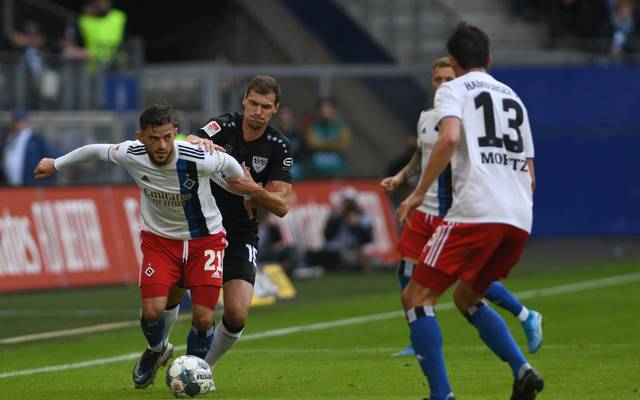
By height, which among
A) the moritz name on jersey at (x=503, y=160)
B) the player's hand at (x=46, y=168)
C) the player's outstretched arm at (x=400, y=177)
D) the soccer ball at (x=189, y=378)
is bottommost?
the soccer ball at (x=189, y=378)

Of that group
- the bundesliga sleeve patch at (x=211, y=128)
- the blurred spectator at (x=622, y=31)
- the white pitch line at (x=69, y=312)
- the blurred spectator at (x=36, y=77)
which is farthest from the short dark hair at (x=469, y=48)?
the blurred spectator at (x=622, y=31)

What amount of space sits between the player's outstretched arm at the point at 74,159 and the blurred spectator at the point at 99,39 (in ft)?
48.2

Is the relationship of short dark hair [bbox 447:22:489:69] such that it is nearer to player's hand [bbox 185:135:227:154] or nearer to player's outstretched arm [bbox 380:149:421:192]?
player's hand [bbox 185:135:227:154]

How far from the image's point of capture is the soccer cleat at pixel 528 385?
28.0ft

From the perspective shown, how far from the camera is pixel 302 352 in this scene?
13188 millimetres

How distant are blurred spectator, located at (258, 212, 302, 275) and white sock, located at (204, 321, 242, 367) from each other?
12891 millimetres

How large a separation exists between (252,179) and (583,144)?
19185 millimetres

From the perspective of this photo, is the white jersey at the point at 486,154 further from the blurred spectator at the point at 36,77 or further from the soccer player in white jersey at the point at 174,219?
the blurred spectator at the point at 36,77

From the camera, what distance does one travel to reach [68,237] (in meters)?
20.5

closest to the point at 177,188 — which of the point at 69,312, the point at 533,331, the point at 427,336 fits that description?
the point at 427,336

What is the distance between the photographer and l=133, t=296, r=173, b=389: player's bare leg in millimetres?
10117

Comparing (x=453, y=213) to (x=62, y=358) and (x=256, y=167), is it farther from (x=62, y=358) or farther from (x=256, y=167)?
(x=62, y=358)

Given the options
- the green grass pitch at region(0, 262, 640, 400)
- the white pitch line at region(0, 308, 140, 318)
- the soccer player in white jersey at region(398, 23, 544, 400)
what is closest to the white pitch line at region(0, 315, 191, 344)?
the green grass pitch at region(0, 262, 640, 400)

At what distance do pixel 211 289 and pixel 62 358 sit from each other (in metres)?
3.15
